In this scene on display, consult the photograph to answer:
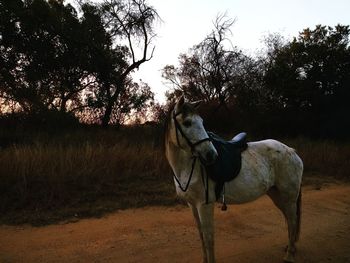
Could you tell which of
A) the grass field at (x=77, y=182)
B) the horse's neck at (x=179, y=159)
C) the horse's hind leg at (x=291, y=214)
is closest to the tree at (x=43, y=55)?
the grass field at (x=77, y=182)

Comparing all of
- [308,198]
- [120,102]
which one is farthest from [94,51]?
[308,198]

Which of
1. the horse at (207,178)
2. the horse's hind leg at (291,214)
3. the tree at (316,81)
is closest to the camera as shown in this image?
the horse at (207,178)

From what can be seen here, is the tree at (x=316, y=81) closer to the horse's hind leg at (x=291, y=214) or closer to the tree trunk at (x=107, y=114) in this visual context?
the tree trunk at (x=107, y=114)

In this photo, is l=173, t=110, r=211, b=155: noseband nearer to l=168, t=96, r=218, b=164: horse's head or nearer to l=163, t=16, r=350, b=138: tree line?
l=168, t=96, r=218, b=164: horse's head

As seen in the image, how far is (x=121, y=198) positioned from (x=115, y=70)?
507 inches

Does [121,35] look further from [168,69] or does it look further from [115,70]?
[168,69]

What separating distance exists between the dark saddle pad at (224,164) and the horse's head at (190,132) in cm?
40

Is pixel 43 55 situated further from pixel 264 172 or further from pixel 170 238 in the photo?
pixel 264 172

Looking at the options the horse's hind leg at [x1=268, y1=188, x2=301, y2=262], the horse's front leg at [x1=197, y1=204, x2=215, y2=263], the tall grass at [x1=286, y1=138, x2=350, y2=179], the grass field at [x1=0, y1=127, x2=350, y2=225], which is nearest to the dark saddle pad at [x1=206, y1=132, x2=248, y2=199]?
the horse's front leg at [x1=197, y1=204, x2=215, y2=263]

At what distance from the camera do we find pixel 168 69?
2969 centimetres

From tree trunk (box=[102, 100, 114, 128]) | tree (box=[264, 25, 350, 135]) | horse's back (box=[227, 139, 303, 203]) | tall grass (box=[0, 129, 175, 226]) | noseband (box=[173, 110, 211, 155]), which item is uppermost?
tree (box=[264, 25, 350, 135])

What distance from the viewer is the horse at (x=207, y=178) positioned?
13.1 ft

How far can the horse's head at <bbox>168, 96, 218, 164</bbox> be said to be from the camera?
153 inches

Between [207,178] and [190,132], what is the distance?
690 millimetres
